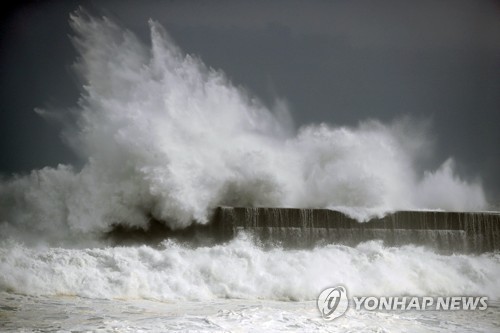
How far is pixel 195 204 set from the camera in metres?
5.92

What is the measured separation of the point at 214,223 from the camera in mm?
5684

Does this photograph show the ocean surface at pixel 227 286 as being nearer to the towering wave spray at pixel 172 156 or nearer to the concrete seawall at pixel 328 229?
the concrete seawall at pixel 328 229

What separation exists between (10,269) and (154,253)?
1381 mm

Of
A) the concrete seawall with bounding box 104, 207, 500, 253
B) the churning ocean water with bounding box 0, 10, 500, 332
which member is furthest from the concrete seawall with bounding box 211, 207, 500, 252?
the churning ocean water with bounding box 0, 10, 500, 332

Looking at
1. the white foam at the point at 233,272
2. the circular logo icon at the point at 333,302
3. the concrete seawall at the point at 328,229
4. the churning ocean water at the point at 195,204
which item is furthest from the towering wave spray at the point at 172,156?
the circular logo icon at the point at 333,302

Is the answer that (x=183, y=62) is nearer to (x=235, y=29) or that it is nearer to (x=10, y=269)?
(x=235, y=29)

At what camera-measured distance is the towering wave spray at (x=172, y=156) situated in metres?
6.13

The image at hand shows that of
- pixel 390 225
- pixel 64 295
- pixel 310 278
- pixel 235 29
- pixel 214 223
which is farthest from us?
pixel 235 29

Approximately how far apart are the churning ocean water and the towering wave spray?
0.02 m

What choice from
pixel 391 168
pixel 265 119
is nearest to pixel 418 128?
pixel 391 168

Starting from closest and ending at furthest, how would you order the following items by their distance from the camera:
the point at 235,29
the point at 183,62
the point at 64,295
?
1. the point at 64,295
2. the point at 235,29
3. the point at 183,62

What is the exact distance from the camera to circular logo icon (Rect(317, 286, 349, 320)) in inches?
162

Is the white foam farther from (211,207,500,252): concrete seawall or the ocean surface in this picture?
(211,207,500,252): concrete seawall

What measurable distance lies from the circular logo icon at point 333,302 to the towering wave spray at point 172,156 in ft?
4.16
